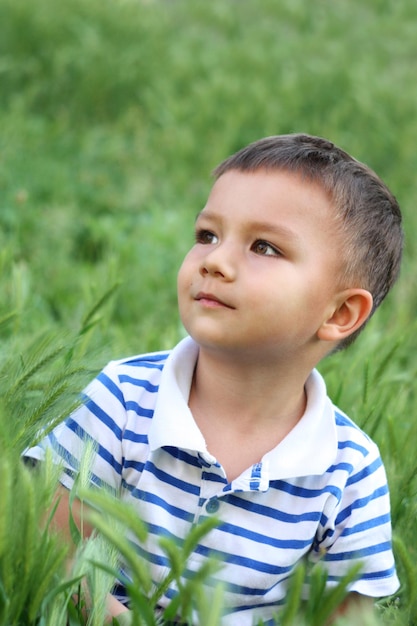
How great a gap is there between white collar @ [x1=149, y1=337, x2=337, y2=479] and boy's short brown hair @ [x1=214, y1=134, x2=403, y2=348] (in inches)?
8.1

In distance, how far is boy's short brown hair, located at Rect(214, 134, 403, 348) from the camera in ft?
4.51

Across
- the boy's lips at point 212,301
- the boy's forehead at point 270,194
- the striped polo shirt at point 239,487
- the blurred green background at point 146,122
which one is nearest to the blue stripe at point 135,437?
the striped polo shirt at point 239,487

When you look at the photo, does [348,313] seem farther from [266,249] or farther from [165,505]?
[165,505]

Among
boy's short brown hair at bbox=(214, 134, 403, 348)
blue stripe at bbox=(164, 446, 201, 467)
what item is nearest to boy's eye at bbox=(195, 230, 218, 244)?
boy's short brown hair at bbox=(214, 134, 403, 348)

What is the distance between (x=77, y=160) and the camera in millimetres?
3748

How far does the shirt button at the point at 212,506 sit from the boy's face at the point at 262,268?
0.70ft

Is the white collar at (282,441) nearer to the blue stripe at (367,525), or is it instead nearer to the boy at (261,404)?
the boy at (261,404)

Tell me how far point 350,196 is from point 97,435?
527 mm

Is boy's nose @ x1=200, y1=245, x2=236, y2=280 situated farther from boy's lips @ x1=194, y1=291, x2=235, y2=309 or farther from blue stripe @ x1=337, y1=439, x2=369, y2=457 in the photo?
blue stripe @ x1=337, y1=439, x2=369, y2=457

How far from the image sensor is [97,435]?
1377 millimetres

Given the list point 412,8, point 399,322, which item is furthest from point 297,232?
point 412,8

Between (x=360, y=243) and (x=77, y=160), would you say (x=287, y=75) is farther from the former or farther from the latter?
(x=360, y=243)

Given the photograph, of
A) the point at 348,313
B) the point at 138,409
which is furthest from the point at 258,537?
the point at 348,313

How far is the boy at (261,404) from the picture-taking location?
4.31 ft
